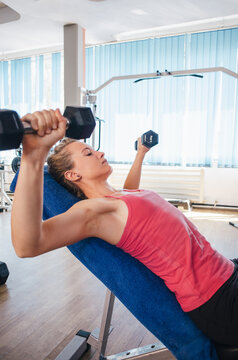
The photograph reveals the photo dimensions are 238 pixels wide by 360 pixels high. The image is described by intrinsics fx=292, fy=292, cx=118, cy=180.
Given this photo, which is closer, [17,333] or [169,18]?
[17,333]

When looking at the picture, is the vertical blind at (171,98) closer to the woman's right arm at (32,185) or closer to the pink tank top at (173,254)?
the pink tank top at (173,254)

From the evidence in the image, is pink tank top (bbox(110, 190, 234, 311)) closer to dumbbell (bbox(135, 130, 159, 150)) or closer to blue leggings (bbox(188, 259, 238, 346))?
blue leggings (bbox(188, 259, 238, 346))

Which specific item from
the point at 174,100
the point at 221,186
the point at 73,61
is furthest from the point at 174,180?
the point at 73,61

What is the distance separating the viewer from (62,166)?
1047mm

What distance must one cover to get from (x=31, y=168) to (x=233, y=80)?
13.1 ft

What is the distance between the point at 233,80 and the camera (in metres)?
3.95

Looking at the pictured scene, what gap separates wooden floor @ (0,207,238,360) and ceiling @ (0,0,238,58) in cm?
267

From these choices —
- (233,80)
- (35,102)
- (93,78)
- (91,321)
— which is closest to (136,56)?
(93,78)

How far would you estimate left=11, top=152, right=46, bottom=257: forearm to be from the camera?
0.60m

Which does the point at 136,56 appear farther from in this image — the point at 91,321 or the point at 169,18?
the point at 91,321

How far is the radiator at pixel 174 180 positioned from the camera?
4.20m

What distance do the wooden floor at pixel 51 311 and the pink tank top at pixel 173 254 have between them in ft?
0.98

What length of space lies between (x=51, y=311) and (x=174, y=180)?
10.1 ft

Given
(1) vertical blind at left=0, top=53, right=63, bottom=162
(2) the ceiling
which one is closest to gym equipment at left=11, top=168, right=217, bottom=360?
(2) the ceiling
